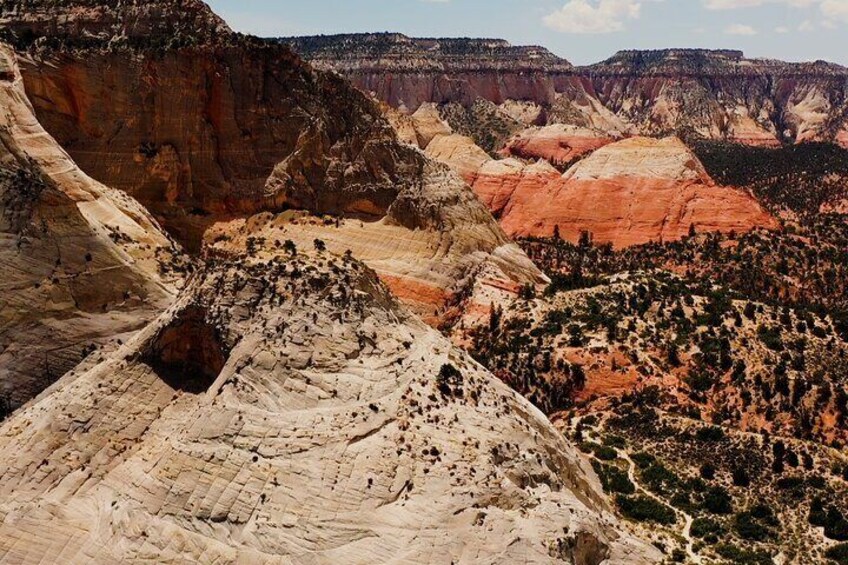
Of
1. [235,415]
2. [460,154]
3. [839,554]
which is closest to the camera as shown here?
[235,415]

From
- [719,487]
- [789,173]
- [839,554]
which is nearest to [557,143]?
[789,173]

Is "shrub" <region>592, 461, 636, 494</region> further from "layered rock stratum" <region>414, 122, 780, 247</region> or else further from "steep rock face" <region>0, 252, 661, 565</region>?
"layered rock stratum" <region>414, 122, 780, 247</region>

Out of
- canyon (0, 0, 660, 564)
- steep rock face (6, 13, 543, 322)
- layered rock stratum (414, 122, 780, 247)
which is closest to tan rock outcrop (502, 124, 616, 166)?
layered rock stratum (414, 122, 780, 247)

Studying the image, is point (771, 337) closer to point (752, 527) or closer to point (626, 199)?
point (752, 527)

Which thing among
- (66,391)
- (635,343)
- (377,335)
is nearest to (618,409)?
(635,343)

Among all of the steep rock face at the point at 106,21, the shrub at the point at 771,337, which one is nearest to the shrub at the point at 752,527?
the shrub at the point at 771,337

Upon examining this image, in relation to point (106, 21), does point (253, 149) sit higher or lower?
lower

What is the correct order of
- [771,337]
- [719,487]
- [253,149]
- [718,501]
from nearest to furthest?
[718,501] → [719,487] → [771,337] → [253,149]
